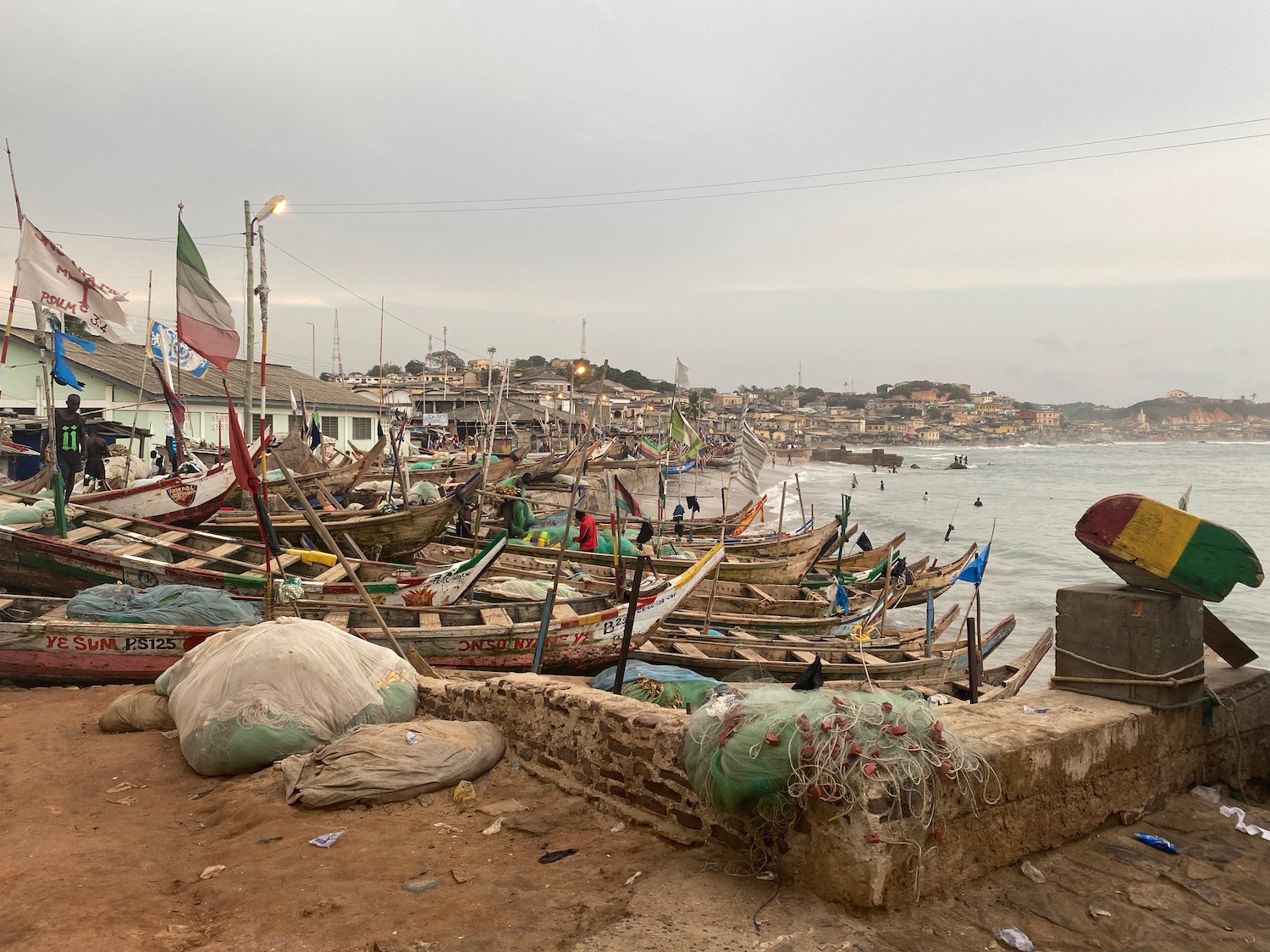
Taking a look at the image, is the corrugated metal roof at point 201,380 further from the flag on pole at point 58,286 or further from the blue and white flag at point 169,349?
the flag on pole at point 58,286

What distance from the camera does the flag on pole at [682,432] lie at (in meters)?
18.8

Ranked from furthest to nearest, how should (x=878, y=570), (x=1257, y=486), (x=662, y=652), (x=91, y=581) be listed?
1. (x=1257, y=486)
2. (x=878, y=570)
3. (x=91, y=581)
4. (x=662, y=652)

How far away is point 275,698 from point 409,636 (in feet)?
10.3

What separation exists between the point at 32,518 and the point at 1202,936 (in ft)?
47.4

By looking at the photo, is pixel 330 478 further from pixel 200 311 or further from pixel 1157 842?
pixel 1157 842

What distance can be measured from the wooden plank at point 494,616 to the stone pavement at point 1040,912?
5.76 metres

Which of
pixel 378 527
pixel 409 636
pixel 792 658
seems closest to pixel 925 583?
pixel 792 658

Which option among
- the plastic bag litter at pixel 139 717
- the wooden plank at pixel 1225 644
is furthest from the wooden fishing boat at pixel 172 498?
the wooden plank at pixel 1225 644

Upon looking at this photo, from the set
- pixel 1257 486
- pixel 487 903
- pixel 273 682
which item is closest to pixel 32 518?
pixel 273 682

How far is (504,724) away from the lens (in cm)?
559

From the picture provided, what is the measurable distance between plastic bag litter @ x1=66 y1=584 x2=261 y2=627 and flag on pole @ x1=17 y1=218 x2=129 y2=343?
18.1ft

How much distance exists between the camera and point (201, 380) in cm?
2848

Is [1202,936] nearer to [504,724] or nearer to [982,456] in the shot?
[504,724]

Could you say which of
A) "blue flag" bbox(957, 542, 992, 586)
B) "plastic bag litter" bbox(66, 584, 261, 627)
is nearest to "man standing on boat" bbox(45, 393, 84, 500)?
"plastic bag litter" bbox(66, 584, 261, 627)
